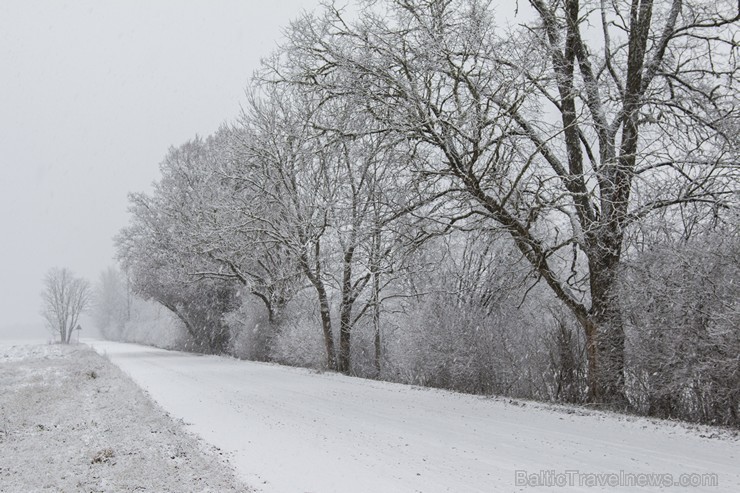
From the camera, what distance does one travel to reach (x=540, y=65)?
32.2 feet

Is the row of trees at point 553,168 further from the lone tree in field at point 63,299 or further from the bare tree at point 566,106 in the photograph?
the lone tree in field at point 63,299

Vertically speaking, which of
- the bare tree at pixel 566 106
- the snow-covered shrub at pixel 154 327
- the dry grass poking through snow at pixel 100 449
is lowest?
the snow-covered shrub at pixel 154 327

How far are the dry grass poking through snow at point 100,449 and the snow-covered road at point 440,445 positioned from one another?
412 millimetres

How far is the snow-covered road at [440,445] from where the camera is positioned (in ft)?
17.1

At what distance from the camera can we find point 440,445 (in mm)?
6711

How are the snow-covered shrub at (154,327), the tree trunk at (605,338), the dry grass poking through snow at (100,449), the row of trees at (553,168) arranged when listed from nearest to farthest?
the dry grass poking through snow at (100,449) < the row of trees at (553,168) < the tree trunk at (605,338) < the snow-covered shrub at (154,327)

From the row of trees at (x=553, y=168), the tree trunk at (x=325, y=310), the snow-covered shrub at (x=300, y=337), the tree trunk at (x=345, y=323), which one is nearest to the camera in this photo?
the row of trees at (x=553, y=168)

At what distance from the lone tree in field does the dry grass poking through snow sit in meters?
67.4

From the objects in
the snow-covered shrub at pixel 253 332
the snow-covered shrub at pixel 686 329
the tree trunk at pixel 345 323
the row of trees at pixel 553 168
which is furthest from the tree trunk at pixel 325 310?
the snow-covered shrub at pixel 686 329

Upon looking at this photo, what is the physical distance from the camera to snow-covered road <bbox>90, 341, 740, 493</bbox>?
520cm

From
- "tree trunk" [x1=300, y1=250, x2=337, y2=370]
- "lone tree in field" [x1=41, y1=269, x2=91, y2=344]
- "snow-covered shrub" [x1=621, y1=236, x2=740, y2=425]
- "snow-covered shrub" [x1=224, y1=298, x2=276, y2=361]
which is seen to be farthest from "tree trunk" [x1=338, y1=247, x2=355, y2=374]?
"lone tree in field" [x1=41, y1=269, x2=91, y2=344]

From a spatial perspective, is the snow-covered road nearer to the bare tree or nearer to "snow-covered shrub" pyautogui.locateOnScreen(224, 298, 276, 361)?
the bare tree

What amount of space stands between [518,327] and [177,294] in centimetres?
2384

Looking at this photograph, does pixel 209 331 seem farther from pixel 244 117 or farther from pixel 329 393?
pixel 329 393
